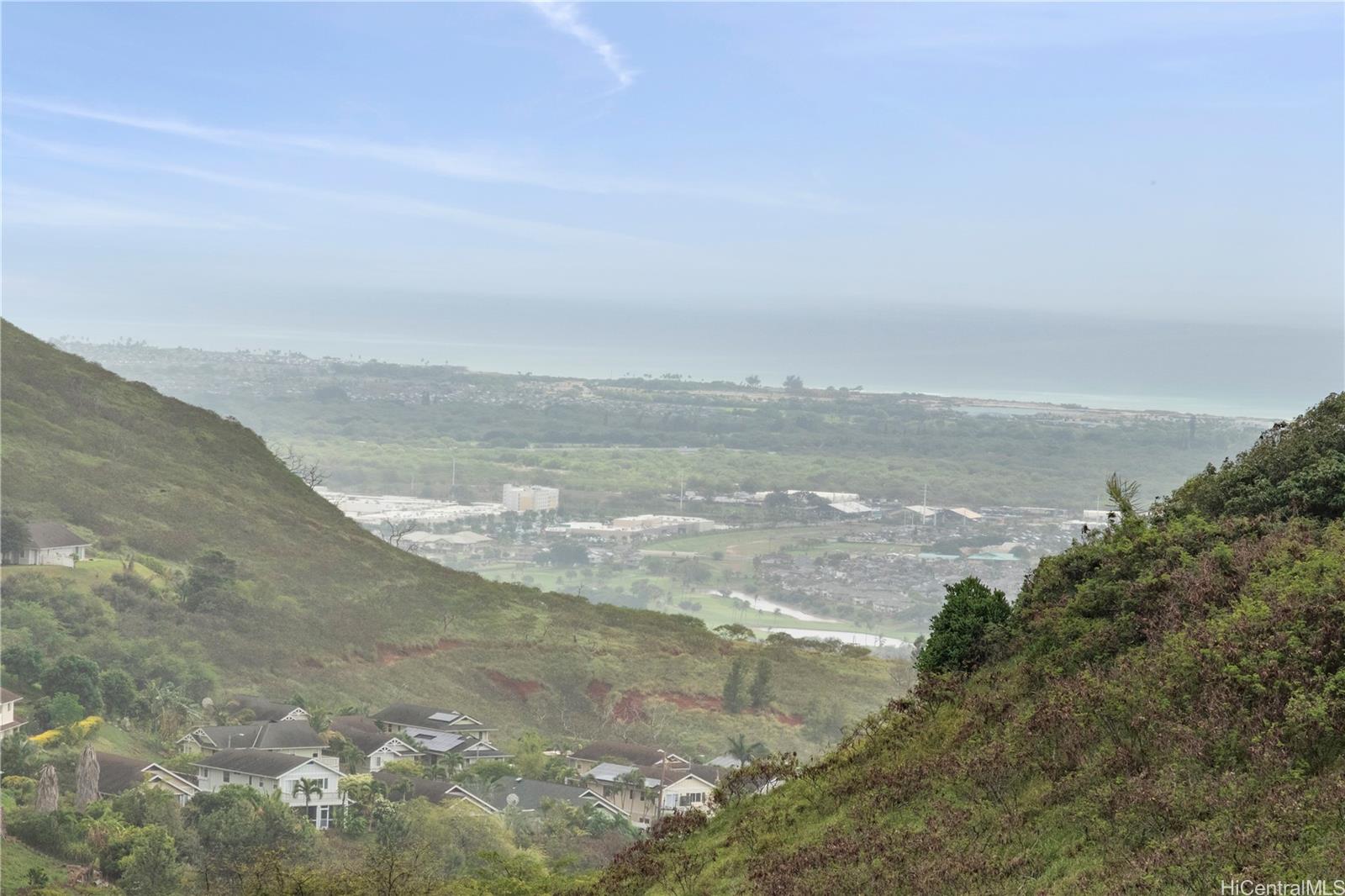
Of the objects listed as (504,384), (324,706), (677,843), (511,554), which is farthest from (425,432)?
(677,843)

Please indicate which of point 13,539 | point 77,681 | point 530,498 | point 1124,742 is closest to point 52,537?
point 13,539

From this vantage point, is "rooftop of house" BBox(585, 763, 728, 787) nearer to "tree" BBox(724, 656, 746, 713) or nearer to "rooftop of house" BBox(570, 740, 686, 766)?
"rooftop of house" BBox(570, 740, 686, 766)

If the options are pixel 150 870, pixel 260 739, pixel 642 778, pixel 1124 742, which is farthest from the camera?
pixel 260 739

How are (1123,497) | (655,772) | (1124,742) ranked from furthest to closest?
(655,772), (1123,497), (1124,742)

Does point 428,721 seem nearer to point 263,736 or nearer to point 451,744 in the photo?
point 451,744

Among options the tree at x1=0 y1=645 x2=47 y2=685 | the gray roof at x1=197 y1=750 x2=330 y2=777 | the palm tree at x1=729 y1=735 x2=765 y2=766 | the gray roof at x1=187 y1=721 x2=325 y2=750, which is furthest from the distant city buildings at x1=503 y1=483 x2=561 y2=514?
the gray roof at x1=197 y1=750 x2=330 y2=777

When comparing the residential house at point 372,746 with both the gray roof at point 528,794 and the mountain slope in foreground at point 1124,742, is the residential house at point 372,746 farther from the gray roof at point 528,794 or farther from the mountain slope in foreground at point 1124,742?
the mountain slope in foreground at point 1124,742

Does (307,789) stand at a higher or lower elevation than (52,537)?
lower

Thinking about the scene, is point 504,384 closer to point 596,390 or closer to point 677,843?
point 596,390

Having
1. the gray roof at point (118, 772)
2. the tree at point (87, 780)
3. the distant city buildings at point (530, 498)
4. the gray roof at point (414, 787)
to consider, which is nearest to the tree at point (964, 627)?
the gray roof at point (414, 787)

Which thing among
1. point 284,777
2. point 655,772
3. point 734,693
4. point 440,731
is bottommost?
point 440,731
